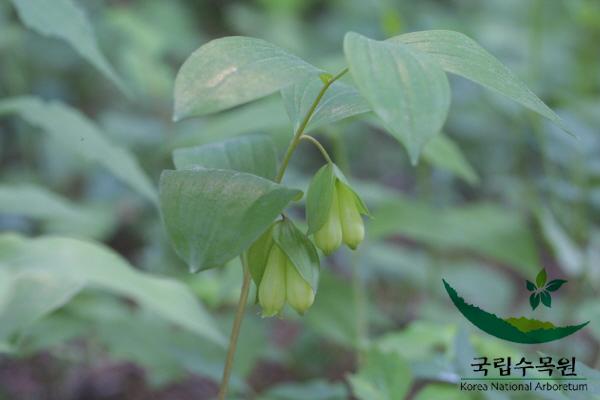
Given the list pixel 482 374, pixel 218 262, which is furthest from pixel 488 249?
pixel 218 262

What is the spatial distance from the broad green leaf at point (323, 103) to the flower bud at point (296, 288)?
131 mm

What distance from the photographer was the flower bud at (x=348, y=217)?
68 centimetres

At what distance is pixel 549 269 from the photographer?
241 centimetres

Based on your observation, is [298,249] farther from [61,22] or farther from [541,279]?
[61,22]

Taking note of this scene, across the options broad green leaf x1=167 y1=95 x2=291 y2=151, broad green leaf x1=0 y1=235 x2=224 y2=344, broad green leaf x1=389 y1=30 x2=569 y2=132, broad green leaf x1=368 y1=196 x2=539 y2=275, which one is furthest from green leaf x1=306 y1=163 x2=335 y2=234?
broad green leaf x1=368 y1=196 x2=539 y2=275

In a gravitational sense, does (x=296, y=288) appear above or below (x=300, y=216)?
below

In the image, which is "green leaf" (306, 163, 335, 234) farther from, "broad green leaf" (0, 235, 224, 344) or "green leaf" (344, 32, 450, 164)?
"broad green leaf" (0, 235, 224, 344)

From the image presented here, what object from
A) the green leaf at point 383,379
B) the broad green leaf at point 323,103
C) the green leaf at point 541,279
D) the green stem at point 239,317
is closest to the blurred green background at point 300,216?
the green leaf at point 383,379

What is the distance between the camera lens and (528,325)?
81 cm

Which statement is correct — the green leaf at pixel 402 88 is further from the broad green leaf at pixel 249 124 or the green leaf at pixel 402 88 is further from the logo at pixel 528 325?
the broad green leaf at pixel 249 124

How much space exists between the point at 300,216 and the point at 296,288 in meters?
1.66

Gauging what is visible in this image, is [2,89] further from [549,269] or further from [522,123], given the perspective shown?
[549,269]

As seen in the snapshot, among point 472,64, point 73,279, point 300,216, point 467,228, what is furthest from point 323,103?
point 300,216

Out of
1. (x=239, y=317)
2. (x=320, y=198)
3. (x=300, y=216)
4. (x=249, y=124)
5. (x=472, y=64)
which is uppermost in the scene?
(x=300, y=216)
